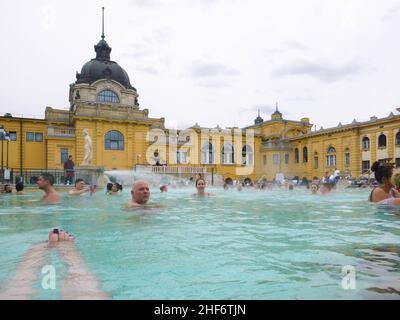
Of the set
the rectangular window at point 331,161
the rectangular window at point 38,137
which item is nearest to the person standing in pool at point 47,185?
the rectangular window at point 38,137

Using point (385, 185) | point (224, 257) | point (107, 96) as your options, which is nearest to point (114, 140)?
point (107, 96)

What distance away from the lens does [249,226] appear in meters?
5.91

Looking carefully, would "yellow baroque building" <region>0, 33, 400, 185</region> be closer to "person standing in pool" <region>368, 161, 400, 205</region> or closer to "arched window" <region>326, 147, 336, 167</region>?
"arched window" <region>326, 147, 336, 167</region>

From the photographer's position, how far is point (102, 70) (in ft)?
145

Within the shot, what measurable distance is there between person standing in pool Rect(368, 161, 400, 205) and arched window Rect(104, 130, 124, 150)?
3443 cm

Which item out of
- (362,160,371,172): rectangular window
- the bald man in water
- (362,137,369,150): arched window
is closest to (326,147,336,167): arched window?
(362,160,371,172): rectangular window

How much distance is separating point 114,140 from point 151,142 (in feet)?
15.0

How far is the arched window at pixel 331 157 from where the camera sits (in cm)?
4394

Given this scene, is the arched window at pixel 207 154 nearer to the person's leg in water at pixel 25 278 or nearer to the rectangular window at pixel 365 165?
the rectangular window at pixel 365 165

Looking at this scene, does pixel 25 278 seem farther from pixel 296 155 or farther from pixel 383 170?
pixel 296 155

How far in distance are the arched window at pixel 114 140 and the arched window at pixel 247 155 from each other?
18869 mm
